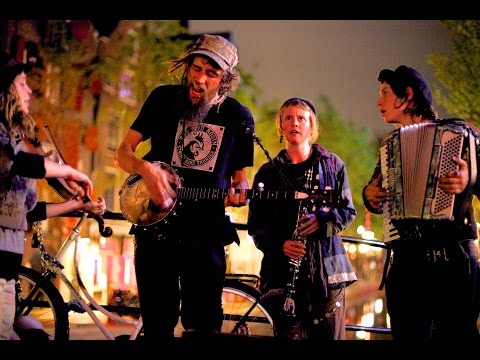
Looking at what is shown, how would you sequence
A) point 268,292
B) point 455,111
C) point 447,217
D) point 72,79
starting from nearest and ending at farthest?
point 447,217
point 268,292
point 455,111
point 72,79

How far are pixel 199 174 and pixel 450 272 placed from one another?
4.55ft

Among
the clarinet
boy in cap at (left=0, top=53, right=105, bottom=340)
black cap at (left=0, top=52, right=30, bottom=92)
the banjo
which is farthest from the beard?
black cap at (left=0, top=52, right=30, bottom=92)

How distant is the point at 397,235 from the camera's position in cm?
312

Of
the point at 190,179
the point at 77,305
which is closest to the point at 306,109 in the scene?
the point at 190,179

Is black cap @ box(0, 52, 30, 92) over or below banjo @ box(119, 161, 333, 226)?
over

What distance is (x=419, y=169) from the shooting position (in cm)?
308

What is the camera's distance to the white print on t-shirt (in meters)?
3.18

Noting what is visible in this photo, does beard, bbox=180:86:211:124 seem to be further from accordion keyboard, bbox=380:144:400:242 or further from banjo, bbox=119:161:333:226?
accordion keyboard, bbox=380:144:400:242

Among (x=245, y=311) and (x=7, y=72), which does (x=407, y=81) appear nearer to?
(x=245, y=311)

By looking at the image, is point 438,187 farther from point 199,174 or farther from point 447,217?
point 199,174

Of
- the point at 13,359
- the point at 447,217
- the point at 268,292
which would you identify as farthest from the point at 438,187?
the point at 13,359

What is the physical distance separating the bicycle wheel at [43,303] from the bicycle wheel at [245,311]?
1.06 meters

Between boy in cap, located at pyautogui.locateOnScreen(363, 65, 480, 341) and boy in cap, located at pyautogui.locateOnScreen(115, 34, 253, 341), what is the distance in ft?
2.75

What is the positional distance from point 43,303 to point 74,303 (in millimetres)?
229
